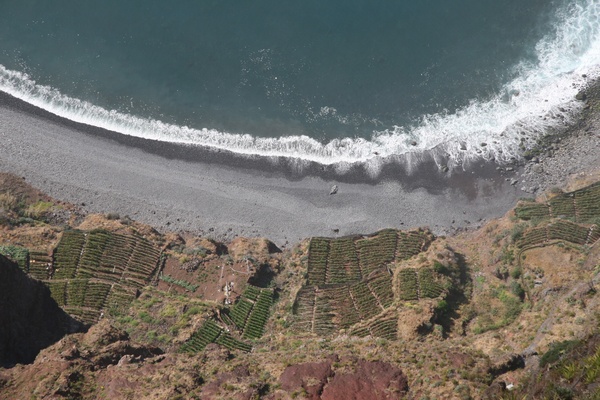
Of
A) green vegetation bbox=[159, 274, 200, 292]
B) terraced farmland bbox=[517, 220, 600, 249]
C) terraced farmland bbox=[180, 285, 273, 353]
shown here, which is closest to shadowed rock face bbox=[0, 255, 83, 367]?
green vegetation bbox=[159, 274, 200, 292]

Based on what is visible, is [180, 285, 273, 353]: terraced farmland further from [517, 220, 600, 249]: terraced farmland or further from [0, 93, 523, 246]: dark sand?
[517, 220, 600, 249]: terraced farmland

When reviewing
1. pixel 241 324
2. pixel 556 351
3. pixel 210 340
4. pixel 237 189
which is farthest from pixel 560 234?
pixel 237 189

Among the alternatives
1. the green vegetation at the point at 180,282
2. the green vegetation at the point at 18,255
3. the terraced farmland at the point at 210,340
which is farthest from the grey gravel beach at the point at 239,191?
the terraced farmland at the point at 210,340

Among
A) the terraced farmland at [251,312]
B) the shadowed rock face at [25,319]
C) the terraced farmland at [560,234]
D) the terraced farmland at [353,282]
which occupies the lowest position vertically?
the shadowed rock face at [25,319]

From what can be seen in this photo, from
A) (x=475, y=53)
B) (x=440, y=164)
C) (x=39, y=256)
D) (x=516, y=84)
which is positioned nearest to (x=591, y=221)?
(x=440, y=164)

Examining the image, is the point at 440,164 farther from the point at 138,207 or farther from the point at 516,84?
the point at 138,207

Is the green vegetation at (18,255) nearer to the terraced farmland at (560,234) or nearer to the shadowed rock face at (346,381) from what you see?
the shadowed rock face at (346,381)
